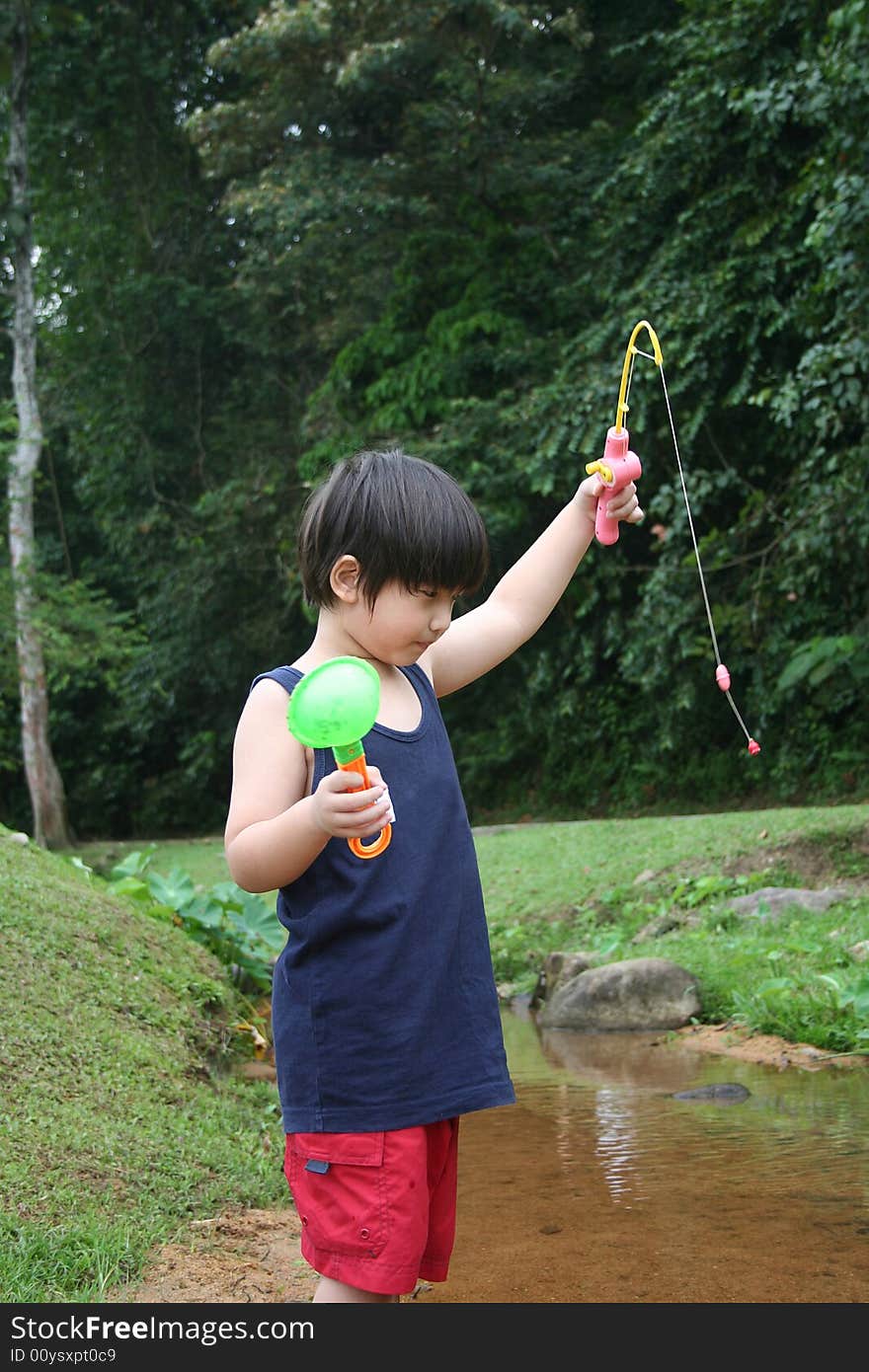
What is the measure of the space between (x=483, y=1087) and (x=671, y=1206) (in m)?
1.46

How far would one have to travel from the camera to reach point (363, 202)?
13.8 metres

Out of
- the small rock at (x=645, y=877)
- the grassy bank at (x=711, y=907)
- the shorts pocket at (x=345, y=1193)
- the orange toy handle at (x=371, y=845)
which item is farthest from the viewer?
the small rock at (x=645, y=877)

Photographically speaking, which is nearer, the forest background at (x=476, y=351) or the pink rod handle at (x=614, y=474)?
the pink rod handle at (x=614, y=474)

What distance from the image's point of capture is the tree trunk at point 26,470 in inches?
614

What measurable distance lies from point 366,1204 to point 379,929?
1.20 feet

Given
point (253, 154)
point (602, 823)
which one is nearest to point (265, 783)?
point (602, 823)

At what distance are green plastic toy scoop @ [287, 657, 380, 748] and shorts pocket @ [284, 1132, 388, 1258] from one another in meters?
0.61

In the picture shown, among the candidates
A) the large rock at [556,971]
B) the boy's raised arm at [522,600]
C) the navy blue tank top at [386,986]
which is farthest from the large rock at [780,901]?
the navy blue tank top at [386,986]

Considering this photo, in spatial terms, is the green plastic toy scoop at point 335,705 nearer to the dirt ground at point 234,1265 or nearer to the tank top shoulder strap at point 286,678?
the tank top shoulder strap at point 286,678

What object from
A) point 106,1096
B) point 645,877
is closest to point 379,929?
point 106,1096

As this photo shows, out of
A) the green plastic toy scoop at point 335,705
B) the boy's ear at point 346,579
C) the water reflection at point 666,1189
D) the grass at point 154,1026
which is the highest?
the boy's ear at point 346,579

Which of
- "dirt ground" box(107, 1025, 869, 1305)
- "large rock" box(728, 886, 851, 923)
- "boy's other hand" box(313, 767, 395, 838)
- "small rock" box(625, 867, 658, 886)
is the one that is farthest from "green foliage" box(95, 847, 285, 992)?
"boy's other hand" box(313, 767, 395, 838)

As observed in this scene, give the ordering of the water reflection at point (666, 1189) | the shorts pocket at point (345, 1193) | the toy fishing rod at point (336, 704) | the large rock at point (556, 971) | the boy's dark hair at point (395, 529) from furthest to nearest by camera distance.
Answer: the large rock at point (556, 971), the water reflection at point (666, 1189), the boy's dark hair at point (395, 529), the shorts pocket at point (345, 1193), the toy fishing rod at point (336, 704)

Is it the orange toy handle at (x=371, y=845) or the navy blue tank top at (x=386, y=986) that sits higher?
the orange toy handle at (x=371, y=845)
